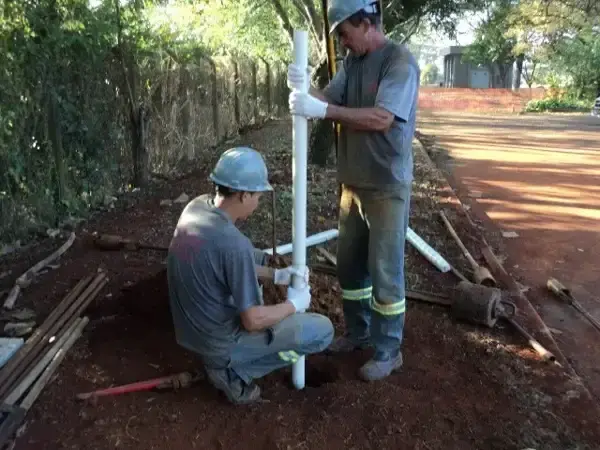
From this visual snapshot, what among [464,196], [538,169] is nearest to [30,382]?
[464,196]

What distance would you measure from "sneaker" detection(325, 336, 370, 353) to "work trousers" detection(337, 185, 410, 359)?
0.16 m

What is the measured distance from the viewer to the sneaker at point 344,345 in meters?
3.89

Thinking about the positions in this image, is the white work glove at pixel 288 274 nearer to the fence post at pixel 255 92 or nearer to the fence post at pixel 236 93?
the fence post at pixel 236 93

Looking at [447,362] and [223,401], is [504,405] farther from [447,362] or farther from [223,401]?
[223,401]

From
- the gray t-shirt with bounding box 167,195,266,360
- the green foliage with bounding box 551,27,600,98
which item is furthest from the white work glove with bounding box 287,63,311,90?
the green foliage with bounding box 551,27,600,98

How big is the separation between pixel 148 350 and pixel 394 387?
1.55m

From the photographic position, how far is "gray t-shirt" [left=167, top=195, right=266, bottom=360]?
9.30 feet

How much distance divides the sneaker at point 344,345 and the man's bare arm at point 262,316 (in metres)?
0.91

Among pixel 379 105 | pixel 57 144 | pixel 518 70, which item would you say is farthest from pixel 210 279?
pixel 518 70

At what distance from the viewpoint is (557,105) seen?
34.7 meters

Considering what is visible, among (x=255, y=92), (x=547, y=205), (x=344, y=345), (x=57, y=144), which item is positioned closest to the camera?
(x=344, y=345)

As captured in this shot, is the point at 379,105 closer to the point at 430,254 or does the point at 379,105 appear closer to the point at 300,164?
the point at 300,164

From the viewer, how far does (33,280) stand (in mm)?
4980

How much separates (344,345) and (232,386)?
38.3 inches
